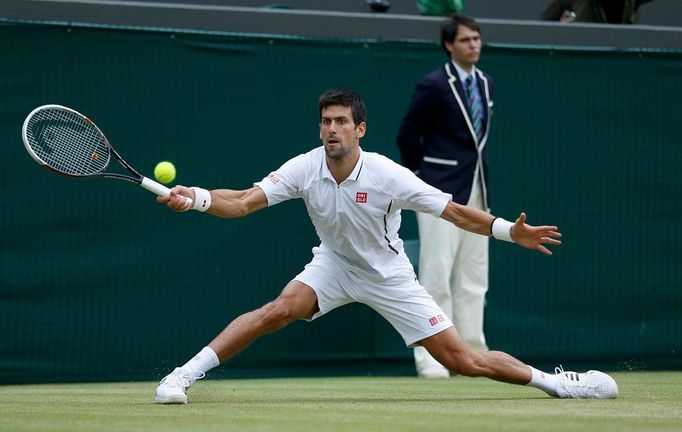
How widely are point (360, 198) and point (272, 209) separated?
2342 millimetres

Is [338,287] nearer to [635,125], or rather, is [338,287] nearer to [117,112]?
[117,112]

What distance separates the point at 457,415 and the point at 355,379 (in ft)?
10.1

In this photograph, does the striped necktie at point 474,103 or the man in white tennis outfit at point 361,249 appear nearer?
the man in white tennis outfit at point 361,249

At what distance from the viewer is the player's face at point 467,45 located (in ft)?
29.5

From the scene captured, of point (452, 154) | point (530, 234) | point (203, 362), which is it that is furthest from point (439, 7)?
point (203, 362)

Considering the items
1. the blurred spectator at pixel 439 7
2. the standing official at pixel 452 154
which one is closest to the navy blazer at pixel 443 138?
the standing official at pixel 452 154

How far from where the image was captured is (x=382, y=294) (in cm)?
715

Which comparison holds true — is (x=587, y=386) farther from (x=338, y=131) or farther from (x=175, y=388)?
(x=175, y=388)

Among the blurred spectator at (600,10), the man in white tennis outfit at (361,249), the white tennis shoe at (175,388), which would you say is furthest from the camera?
the blurred spectator at (600,10)

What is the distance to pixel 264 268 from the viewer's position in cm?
924

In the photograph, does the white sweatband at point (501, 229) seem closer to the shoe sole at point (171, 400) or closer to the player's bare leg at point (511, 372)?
the player's bare leg at point (511, 372)

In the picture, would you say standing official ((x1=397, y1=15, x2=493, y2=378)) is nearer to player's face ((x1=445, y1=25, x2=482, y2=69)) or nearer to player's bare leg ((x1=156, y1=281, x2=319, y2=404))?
player's face ((x1=445, y1=25, x2=482, y2=69))

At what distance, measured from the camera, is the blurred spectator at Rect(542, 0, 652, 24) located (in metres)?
10.9

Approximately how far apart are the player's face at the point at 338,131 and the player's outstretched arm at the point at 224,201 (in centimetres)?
43
